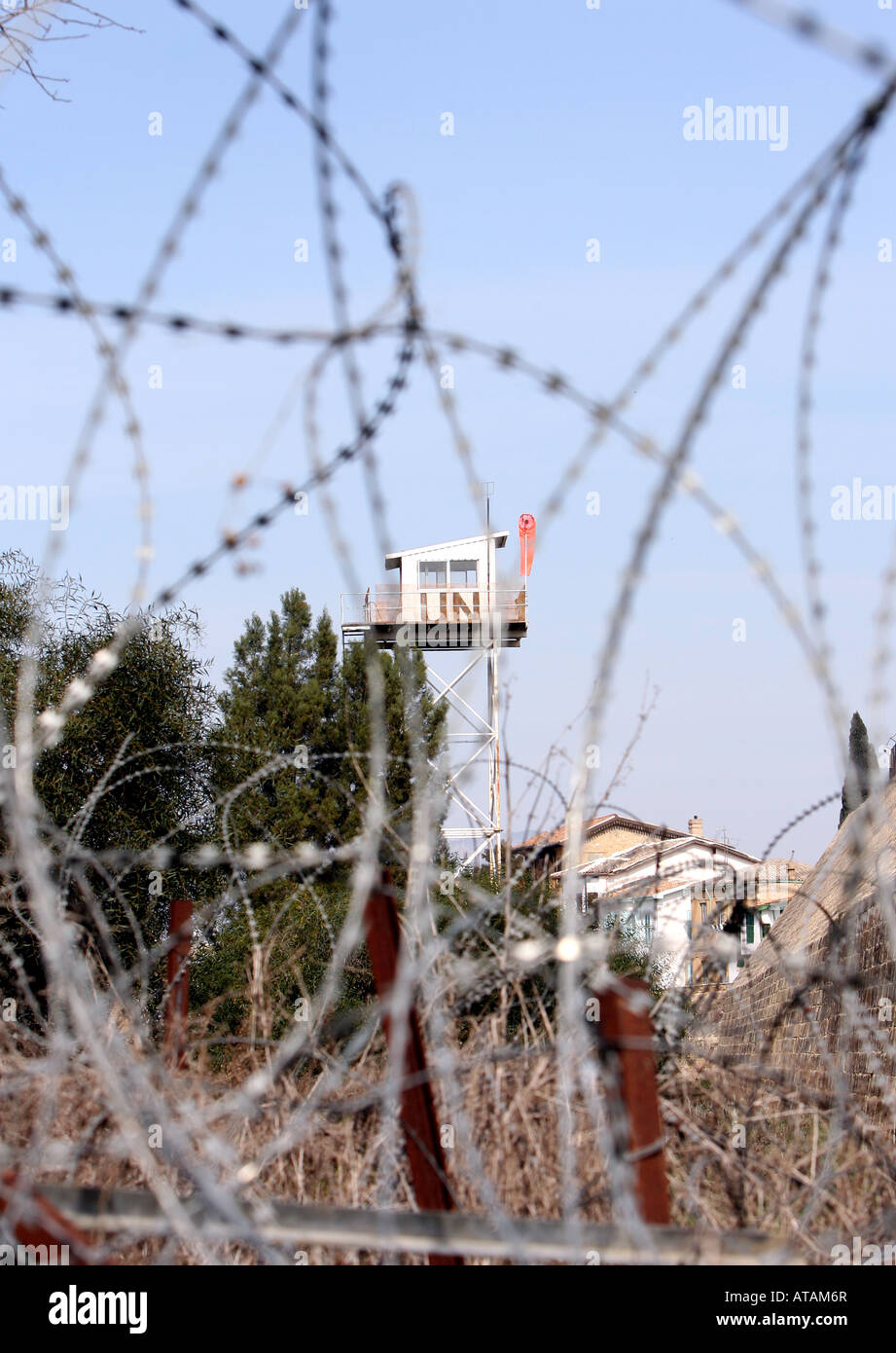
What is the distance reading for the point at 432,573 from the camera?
31953mm

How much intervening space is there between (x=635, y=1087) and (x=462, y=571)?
2989 cm

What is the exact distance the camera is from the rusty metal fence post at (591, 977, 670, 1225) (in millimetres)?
2092

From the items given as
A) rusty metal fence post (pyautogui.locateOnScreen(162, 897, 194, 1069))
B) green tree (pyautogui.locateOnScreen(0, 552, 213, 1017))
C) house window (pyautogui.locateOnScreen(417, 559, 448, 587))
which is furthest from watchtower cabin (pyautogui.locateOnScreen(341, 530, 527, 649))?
rusty metal fence post (pyautogui.locateOnScreen(162, 897, 194, 1069))

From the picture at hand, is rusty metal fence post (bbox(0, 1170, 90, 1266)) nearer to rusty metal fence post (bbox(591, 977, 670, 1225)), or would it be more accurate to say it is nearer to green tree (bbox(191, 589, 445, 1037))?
rusty metal fence post (bbox(591, 977, 670, 1225))

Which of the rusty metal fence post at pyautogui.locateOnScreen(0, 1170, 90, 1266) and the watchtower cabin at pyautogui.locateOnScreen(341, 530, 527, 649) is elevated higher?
the watchtower cabin at pyautogui.locateOnScreen(341, 530, 527, 649)

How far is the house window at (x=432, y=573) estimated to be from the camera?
31828mm

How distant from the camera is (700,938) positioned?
11.8 feet

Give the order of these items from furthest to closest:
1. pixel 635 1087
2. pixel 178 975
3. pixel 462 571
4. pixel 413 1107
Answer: pixel 462 571
pixel 178 975
pixel 413 1107
pixel 635 1087

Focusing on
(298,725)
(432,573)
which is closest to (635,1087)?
(298,725)

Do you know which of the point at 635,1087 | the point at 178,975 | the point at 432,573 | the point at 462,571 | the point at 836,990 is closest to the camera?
the point at 635,1087

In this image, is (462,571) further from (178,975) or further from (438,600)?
(178,975)

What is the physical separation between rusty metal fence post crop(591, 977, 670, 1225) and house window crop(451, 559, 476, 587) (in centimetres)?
2932
